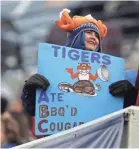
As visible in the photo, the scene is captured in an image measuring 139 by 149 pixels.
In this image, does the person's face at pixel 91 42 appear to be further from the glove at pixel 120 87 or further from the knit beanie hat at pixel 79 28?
the glove at pixel 120 87

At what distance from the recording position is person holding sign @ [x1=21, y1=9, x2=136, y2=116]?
62.1 inches

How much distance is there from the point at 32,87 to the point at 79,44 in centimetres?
27

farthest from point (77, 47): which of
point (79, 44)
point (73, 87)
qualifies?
point (73, 87)

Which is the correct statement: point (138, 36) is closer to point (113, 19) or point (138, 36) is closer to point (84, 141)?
point (113, 19)

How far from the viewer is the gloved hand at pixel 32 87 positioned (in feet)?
5.18

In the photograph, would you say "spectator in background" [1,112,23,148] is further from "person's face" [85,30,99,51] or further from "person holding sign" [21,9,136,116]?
"person's face" [85,30,99,51]

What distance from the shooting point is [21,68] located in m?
3.90

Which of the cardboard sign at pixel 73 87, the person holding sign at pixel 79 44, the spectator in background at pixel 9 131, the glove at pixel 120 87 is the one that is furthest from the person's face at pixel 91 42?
the spectator in background at pixel 9 131

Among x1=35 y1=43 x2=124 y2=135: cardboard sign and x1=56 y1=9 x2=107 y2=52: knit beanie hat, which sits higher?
x1=56 y1=9 x2=107 y2=52: knit beanie hat

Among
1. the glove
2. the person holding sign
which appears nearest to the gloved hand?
the person holding sign

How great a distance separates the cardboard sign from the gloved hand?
0.09 feet

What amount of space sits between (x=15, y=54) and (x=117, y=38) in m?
0.92

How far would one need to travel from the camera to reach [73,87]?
1623 mm

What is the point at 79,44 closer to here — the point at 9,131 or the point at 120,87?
the point at 120,87
